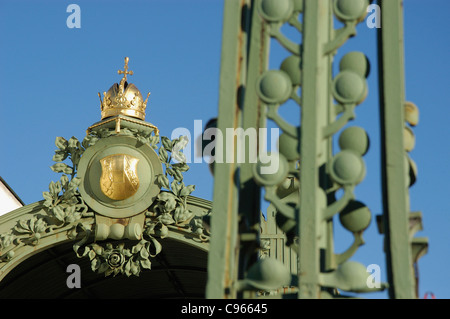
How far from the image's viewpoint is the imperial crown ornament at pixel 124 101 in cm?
1307

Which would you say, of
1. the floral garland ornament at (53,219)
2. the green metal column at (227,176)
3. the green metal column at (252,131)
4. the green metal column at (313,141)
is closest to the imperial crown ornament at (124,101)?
the floral garland ornament at (53,219)

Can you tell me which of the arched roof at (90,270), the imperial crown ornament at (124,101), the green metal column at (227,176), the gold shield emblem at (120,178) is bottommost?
the green metal column at (227,176)

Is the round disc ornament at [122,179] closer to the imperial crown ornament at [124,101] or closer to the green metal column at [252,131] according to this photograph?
the imperial crown ornament at [124,101]

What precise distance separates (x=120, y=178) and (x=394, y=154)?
8902mm

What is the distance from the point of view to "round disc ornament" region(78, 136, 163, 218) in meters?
12.5

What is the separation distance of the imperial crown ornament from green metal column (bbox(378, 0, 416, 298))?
9.07m

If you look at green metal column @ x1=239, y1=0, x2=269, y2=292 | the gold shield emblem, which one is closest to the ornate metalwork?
the gold shield emblem

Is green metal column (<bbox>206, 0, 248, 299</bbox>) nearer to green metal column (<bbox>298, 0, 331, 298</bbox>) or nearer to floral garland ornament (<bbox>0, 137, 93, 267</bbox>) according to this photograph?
green metal column (<bbox>298, 0, 331, 298</bbox>)

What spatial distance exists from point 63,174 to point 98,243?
1175 millimetres

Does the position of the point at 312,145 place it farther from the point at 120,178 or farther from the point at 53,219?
the point at 53,219

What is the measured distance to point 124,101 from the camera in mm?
13172

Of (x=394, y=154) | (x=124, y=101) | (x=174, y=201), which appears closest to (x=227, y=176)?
(x=394, y=154)

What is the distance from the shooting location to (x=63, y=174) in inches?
504

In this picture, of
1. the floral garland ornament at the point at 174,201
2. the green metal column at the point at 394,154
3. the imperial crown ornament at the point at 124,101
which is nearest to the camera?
the green metal column at the point at 394,154
